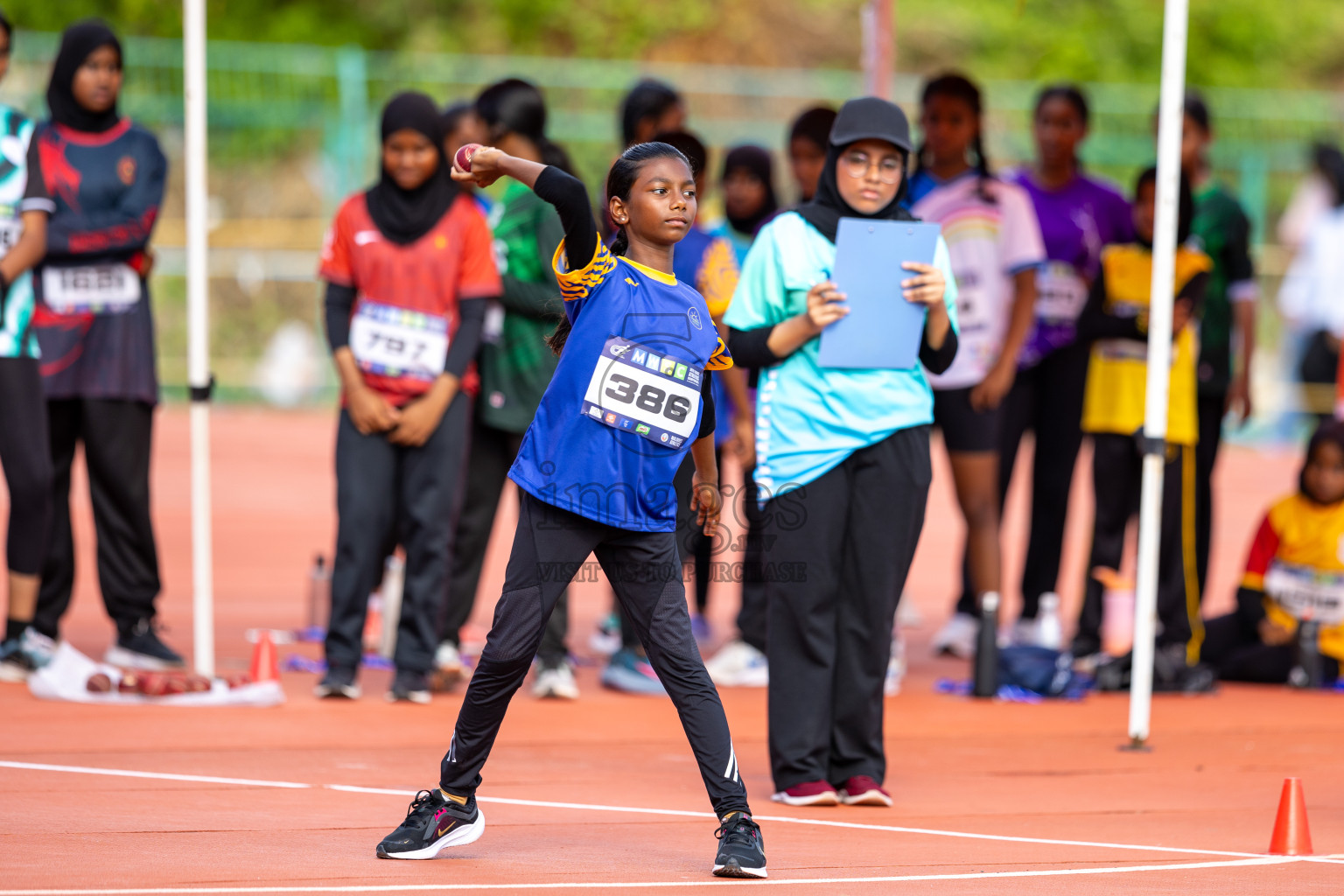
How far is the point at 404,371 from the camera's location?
7.28m

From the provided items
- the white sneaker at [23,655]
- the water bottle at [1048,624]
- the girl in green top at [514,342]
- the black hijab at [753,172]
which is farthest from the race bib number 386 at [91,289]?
the water bottle at [1048,624]

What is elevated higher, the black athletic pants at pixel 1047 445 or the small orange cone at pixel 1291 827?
the black athletic pants at pixel 1047 445

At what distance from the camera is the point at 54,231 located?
7.31 meters

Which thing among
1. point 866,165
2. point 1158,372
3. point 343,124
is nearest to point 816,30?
point 343,124

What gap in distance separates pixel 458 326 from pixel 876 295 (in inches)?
89.2

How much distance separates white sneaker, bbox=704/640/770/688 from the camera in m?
8.02

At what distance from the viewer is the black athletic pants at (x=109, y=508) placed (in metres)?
7.58

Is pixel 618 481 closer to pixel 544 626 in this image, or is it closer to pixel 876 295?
pixel 544 626

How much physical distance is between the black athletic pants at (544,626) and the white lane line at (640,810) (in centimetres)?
80

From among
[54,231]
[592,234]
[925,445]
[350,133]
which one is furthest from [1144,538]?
[350,133]

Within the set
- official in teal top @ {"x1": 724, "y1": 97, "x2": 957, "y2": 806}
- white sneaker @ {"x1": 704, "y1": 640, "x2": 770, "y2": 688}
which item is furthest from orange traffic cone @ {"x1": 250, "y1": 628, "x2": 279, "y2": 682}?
official in teal top @ {"x1": 724, "y1": 97, "x2": 957, "y2": 806}

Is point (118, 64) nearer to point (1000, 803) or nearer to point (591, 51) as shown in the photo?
point (1000, 803)

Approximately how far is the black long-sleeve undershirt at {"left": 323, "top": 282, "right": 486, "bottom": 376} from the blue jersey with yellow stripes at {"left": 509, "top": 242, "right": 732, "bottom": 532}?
2.41m

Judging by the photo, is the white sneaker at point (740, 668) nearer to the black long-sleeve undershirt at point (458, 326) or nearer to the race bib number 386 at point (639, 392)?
the black long-sleeve undershirt at point (458, 326)
